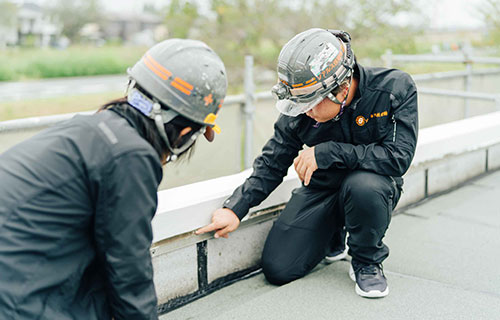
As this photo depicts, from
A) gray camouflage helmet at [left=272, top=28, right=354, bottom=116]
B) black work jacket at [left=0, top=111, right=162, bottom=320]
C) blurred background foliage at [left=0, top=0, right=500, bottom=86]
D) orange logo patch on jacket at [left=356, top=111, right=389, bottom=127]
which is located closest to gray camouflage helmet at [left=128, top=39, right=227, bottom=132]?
black work jacket at [left=0, top=111, right=162, bottom=320]

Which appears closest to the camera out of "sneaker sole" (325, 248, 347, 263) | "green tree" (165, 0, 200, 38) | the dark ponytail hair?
the dark ponytail hair

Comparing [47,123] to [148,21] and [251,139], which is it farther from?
[148,21]

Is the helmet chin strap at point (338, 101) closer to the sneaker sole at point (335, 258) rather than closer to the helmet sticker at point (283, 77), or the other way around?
the helmet sticker at point (283, 77)

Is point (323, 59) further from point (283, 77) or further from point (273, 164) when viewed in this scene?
point (273, 164)

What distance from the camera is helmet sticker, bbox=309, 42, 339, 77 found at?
2.66 m

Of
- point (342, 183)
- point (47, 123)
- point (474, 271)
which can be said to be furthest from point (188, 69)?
point (47, 123)

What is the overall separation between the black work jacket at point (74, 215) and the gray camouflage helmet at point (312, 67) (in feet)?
3.84

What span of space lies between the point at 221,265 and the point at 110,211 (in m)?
1.43

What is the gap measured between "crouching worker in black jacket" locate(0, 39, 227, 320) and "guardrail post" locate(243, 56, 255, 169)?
369cm

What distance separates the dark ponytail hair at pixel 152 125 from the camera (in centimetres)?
182

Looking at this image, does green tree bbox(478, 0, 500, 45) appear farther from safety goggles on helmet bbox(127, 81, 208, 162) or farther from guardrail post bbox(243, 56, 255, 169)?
safety goggles on helmet bbox(127, 81, 208, 162)

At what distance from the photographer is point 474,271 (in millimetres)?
3072

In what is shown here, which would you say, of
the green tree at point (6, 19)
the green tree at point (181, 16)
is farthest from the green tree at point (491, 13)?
the green tree at point (6, 19)

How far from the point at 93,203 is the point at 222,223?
47.2 inches
